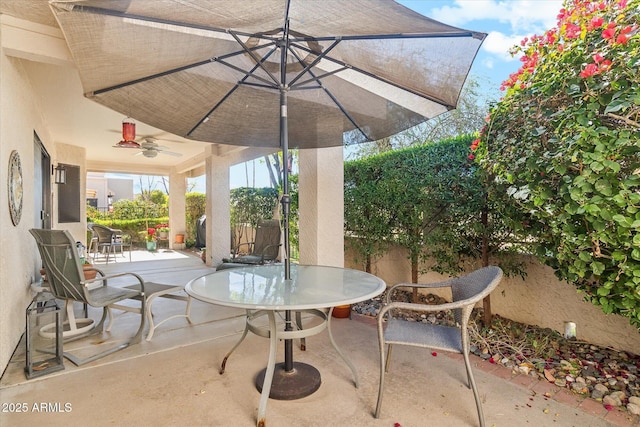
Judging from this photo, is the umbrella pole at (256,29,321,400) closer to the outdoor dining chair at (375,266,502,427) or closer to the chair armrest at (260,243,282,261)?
the outdoor dining chair at (375,266,502,427)

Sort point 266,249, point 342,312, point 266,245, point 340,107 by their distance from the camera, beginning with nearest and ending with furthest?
point 340,107 → point 342,312 → point 266,249 → point 266,245

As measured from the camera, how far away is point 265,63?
8.52 ft

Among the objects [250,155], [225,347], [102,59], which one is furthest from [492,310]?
[250,155]

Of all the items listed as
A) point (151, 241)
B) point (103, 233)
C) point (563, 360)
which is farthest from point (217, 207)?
point (563, 360)

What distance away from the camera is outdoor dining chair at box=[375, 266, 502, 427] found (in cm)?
195

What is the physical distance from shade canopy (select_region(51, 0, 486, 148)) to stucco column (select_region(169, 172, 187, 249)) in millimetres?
8267

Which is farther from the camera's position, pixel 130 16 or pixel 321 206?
pixel 321 206

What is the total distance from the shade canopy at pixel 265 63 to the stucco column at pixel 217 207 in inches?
161

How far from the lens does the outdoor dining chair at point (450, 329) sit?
6.40 feet

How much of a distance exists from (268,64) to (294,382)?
7.98 feet

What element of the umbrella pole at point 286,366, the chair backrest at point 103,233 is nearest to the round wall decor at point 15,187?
the umbrella pole at point 286,366

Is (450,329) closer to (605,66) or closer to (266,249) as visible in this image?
(605,66)

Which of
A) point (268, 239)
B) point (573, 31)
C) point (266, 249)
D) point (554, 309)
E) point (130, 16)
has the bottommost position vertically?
point (554, 309)

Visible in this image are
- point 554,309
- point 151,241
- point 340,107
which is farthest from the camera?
point 151,241
